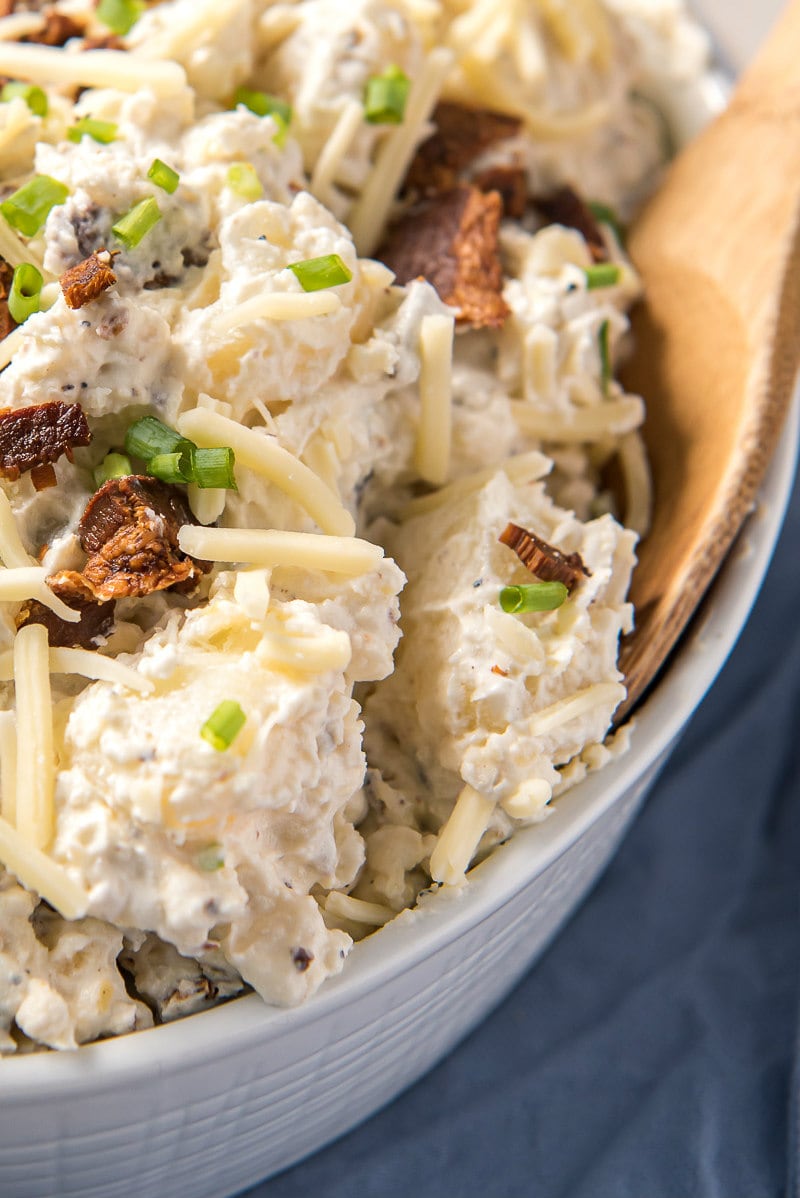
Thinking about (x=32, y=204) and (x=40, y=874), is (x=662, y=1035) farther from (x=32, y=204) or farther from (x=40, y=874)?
(x=32, y=204)

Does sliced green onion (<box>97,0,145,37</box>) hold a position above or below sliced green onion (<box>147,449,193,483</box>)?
above

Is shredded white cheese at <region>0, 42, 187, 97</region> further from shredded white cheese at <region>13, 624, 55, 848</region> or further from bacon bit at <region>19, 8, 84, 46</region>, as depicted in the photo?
shredded white cheese at <region>13, 624, 55, 848</region>

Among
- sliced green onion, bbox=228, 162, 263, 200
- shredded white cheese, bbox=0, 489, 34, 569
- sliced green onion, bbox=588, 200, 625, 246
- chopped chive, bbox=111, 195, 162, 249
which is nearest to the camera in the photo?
shredded white cheese, bbox=0, 489, 34, 569

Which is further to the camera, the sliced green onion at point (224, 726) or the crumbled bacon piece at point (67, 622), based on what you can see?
the crumbled bacon piece at point (67, 622)

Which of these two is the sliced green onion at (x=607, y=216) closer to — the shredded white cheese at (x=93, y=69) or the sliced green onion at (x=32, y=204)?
the shredded white cheese at (x=93, y=69)

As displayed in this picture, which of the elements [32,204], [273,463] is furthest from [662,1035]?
[32,204]

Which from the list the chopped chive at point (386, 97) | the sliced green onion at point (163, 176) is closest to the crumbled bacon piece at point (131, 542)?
the sliced green onion at point (163, 176)

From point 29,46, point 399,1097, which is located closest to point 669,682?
point 399,1097

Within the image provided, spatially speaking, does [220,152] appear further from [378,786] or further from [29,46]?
Answer: [378,786]

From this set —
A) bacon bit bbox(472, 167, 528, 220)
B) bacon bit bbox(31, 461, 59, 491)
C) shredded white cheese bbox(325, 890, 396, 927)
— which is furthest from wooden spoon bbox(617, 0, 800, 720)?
bacon bit bbox(31, 461, 59, 491)
